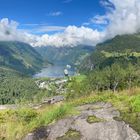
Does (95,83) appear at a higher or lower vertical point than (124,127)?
lower

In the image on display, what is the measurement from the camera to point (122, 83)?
448ft

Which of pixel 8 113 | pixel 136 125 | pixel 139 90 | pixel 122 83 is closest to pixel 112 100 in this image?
pixel 139 90

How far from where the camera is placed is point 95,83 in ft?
473

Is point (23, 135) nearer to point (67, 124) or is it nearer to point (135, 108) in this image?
point (67, 124)

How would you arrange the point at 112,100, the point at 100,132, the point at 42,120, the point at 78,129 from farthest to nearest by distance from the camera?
the point at 112,100
the point at 42,120
the point at 78,129
the point at 100,132

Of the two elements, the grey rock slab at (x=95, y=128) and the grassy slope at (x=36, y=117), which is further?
the grassy slope at (x=36, y=117)

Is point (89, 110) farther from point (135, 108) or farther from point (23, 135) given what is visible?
point (23, 135)

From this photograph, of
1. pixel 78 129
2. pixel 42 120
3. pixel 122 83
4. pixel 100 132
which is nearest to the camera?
pixel 100 132

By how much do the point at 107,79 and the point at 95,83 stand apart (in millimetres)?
5793

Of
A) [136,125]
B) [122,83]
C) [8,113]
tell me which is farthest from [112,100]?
[122,83]

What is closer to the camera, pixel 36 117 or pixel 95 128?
pixel 95 128

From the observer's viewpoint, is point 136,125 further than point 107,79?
No

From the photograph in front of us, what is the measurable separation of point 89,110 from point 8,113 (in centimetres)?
390

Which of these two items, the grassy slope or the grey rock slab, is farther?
the grassy slope
